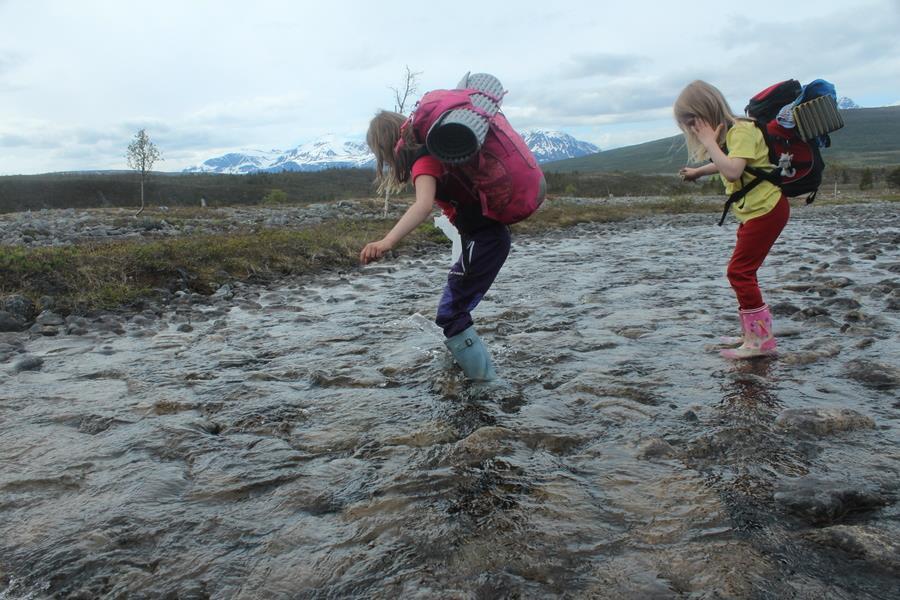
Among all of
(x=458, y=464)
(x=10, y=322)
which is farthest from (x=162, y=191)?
(x=458, y=464)

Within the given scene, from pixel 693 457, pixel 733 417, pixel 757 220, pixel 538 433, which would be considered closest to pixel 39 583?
pixel 538 433

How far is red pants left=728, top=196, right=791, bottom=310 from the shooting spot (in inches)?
239

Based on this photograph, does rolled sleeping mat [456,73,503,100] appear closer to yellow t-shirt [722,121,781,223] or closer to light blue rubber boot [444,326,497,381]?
light blue rubber boot [444,326,497,381]

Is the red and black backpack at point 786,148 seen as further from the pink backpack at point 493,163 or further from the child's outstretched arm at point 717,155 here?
the pink backpack at point 493,163

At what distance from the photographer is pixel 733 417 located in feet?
14.3

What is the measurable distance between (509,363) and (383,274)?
7954mm

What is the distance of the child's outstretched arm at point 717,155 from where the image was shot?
18.7 feet

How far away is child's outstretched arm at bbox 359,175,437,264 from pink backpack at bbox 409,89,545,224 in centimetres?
24

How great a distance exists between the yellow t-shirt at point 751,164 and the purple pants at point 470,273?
2.38 metres

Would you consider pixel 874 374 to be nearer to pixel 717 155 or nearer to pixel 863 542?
pixel 717 155

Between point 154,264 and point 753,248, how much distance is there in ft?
32.8

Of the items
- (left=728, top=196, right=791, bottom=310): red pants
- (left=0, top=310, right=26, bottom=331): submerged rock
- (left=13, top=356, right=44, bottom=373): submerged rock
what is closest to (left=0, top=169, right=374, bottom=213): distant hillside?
(left=0, top=310, right=26, bottom=331): submerged rock

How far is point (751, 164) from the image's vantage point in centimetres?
598

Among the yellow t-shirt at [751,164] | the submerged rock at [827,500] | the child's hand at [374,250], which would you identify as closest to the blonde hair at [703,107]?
the yellow t-shirt at [751,164]
